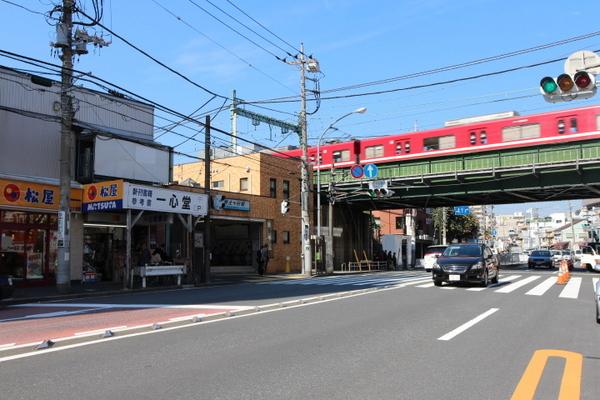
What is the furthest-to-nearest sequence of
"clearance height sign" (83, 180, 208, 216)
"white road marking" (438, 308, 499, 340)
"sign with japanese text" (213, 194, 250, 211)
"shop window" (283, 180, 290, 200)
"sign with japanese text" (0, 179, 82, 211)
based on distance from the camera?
"shop window" (283, 180, 290, 200)
"sign with japanese text" (213, 194, 250, 211)
"clearance height sign" (83, 180, 208, 216)
"sign with japanese text" (0, 179, 82, 211)
"white road marking" (438, 308, 499, 340)

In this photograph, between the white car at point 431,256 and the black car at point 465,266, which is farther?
the white car at point 431,256

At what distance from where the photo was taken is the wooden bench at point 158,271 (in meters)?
19.9

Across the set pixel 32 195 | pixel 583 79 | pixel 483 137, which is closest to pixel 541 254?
pixel 483 137

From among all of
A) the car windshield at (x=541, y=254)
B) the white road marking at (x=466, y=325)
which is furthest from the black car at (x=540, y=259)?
the white road marking at (x=466, y=325)

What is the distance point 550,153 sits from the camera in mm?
30062

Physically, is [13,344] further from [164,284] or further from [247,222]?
[247,222]

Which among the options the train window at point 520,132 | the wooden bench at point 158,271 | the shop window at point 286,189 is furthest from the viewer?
the shop window at point 286,189

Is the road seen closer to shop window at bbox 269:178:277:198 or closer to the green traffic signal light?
the green traffic signal light

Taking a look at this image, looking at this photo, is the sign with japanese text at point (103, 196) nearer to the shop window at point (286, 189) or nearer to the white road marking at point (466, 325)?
the white road marking at point (466, 325)

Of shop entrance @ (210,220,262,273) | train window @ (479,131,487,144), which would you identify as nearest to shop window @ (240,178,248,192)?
shop entrance @ (210,220,262,273)

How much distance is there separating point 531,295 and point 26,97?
63.6 feet

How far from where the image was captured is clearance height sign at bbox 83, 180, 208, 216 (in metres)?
19.6

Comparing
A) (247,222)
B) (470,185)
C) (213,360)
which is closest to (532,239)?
(470,185)

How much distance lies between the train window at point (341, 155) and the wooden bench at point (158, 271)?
59.7 feet
